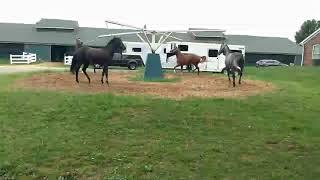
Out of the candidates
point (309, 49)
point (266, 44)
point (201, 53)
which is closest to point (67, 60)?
point (201, 53)

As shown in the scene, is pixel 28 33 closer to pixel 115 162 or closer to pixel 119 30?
pixel 119 30

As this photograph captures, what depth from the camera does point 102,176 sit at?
8.34m

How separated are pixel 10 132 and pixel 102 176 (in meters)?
3.66

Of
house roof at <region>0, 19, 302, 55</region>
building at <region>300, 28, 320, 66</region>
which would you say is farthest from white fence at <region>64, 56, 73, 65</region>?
building at <region>300, 28, 320, 66</region>

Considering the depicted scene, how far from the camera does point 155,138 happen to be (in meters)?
10.8

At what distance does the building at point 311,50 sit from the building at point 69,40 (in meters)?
3.89

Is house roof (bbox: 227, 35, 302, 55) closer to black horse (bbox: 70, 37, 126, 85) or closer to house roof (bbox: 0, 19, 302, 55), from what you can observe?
house roof (bbox: 0, 19, 302, 55)

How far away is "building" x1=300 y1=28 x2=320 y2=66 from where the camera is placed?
197 feet

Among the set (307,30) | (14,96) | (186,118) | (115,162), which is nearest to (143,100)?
(186,118)

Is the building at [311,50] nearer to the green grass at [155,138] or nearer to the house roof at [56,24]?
the house roof at [56,24]

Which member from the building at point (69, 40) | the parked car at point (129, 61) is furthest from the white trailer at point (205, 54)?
the building at point (69, 40)

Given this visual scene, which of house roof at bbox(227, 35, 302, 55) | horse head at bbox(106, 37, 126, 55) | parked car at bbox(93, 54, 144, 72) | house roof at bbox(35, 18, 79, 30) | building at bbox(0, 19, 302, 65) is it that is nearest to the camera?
horse head at bbox(106, 37, 126, 55)

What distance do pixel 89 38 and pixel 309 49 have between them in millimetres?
25486

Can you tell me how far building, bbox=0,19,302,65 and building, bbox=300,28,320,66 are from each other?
3891 millimetres
